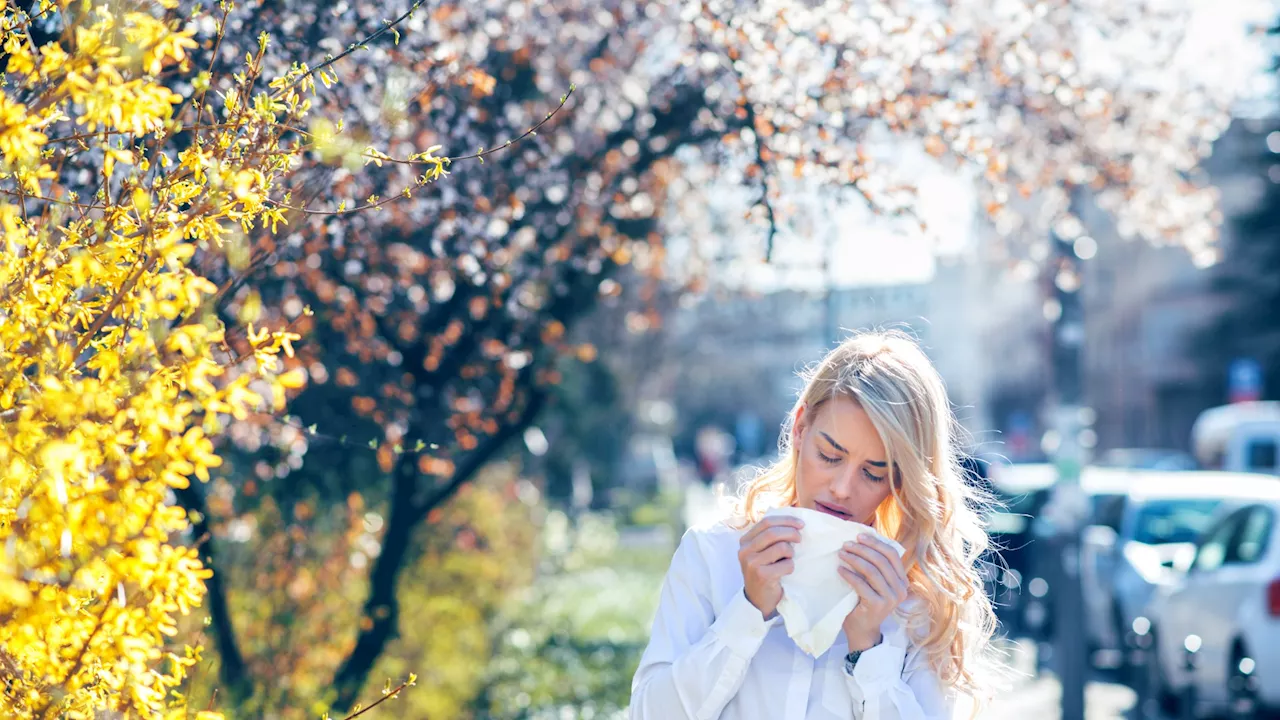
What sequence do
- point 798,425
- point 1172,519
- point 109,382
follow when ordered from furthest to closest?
point 1172,519 → point 798,425 → point 109,382

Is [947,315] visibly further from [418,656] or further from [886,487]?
[886,487]

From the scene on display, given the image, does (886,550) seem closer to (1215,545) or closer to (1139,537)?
(1215,545)

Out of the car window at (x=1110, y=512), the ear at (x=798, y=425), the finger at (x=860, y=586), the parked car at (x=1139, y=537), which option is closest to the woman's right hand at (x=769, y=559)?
the finger at (x=860, y=586)

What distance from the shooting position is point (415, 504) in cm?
662

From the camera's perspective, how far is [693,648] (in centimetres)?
268

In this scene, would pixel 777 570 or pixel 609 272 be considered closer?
pixel 777 570

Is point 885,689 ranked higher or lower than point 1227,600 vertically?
higher

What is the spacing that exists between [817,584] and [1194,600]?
7.25 meters

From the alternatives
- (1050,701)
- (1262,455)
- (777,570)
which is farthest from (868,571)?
(1262,455)

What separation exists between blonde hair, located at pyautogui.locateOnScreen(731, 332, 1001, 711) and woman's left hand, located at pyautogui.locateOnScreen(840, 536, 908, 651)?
0.19 meters

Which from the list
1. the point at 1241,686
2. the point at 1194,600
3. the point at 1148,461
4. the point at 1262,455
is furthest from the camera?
the point at 1148,461

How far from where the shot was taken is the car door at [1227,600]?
8.42 metres

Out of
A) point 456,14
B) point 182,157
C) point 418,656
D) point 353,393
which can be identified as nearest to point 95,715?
point 182,157

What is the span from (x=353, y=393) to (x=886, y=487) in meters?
3.32
